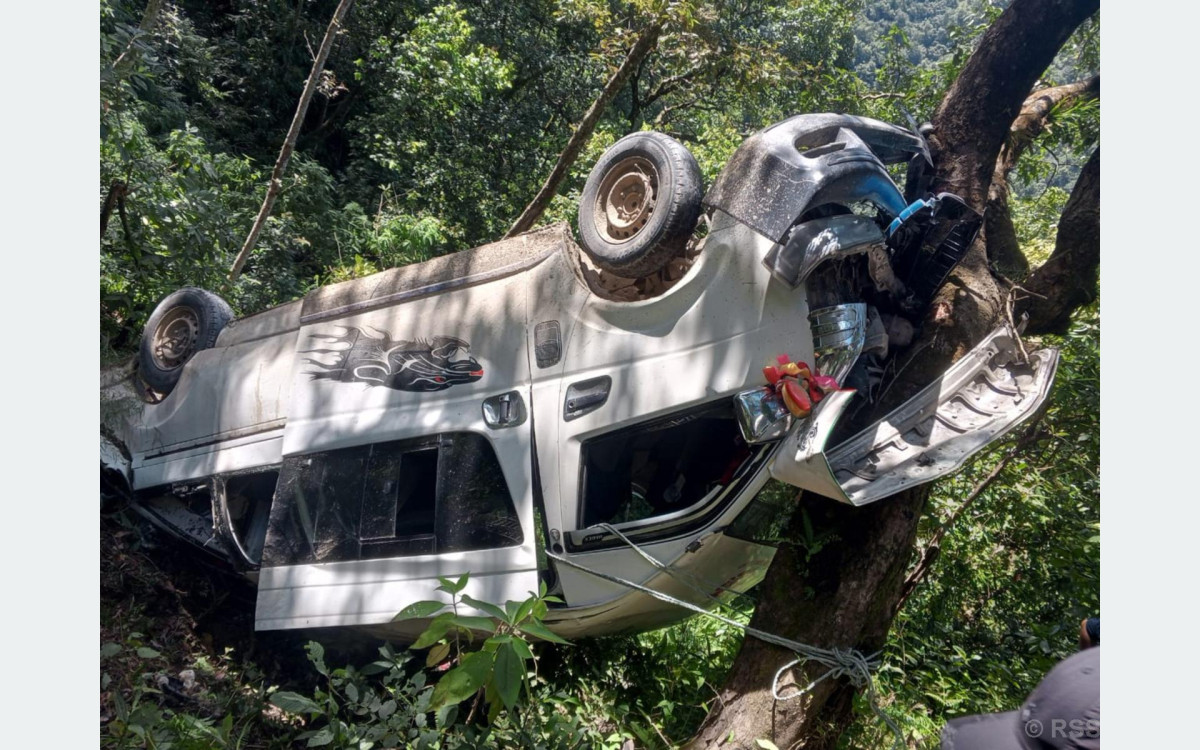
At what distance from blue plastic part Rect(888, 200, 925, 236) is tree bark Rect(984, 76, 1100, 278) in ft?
3.49

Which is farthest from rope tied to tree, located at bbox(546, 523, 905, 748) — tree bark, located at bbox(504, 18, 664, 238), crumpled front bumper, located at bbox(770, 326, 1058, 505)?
tree bark, located at bbox(504, 18, 664, 238)

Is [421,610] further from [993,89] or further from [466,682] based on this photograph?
[993,89]

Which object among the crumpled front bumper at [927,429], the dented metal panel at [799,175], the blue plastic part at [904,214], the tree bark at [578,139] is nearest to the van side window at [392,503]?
the crumpled front bumper at [927,429]

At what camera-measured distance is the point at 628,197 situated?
14.2ft

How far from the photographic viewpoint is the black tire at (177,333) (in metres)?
6.39

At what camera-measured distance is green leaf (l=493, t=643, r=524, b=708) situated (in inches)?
128

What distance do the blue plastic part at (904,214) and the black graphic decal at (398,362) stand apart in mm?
2116

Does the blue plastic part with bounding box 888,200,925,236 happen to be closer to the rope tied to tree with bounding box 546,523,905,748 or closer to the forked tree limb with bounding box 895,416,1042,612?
the forked tree limb with bounding box 895,416,1042,612

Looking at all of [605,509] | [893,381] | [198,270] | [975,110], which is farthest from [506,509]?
[198,270]

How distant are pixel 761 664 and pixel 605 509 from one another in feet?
3.24

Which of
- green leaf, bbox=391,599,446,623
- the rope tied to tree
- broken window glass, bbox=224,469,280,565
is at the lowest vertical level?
broken window glass, bbox=224,469,280,565

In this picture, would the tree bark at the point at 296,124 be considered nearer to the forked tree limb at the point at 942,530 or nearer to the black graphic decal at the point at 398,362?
the black graphic decal at the point at 398,362

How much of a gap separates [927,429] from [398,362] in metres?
2.77

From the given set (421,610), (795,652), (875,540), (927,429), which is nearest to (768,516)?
(875,540)
